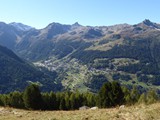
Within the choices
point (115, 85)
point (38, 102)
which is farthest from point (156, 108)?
point (38, 102)

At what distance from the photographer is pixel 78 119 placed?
26.6 meters

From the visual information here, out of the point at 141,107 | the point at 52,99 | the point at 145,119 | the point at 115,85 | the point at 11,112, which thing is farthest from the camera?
the point at 52,99

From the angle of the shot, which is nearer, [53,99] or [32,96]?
[32,96]

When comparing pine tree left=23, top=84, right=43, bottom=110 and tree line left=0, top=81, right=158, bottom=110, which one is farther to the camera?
tree line left=0, top=81, right=158, bottom=110

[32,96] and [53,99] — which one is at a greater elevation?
[32,96]

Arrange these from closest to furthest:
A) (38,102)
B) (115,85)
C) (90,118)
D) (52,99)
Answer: (90,118)
(115,85)
(38,102)
(52,99)

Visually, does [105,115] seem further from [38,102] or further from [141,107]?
[38,102]

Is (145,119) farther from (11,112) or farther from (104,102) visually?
(104,102)

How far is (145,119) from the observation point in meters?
24.6

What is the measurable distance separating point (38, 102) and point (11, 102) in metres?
43.3

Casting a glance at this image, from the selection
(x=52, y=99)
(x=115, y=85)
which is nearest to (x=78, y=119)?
(x=115, y=85)

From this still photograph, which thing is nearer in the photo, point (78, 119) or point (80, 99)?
point (78, 119)

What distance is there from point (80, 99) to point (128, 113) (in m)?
139

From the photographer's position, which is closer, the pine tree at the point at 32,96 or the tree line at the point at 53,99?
the pine tree at the point at 32,96
